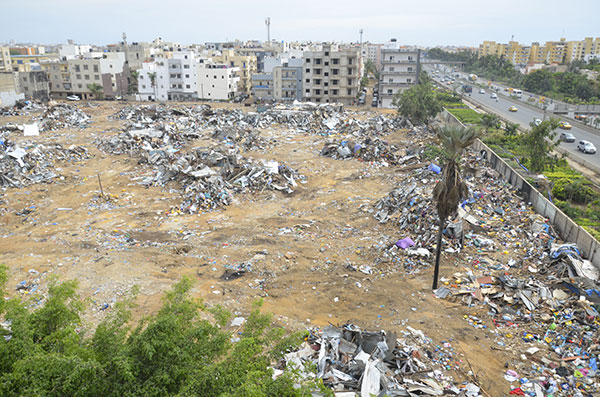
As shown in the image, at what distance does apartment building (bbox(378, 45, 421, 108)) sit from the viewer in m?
54.3

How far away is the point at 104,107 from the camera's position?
48.4 meters

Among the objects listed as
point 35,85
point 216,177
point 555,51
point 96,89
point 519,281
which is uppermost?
point 555,51

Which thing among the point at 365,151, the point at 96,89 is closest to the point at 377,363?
the point at 365,151

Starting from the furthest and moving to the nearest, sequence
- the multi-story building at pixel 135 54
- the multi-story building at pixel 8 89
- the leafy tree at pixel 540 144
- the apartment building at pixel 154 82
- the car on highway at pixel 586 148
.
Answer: the multi-story building at pixel 135 54
the apartment building at pixel 154 82
the multi-story building at pixel 8 89
the car on highway at pixel 586 148
the leafy tree at pixel 540 144

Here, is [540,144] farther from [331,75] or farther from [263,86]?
[263,86]

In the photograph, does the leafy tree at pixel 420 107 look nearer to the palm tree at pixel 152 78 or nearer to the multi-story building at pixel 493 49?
the palm tree at pixel 152 78

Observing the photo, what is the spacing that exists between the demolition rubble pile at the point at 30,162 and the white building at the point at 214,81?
112 feet

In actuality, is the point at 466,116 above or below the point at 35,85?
below

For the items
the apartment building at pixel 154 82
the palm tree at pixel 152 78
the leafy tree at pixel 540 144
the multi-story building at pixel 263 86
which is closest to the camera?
the leafy tree at pixel 540 144

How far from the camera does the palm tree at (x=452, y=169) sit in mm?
9922

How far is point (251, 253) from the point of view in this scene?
14094 mm

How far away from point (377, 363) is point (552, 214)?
1104 centimetres

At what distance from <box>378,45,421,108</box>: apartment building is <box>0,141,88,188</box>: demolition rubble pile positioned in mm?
39833

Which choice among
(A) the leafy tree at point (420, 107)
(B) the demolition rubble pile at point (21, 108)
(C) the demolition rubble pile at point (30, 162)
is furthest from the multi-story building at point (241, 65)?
(C) the demolition rubble pile at point (30, 162)
